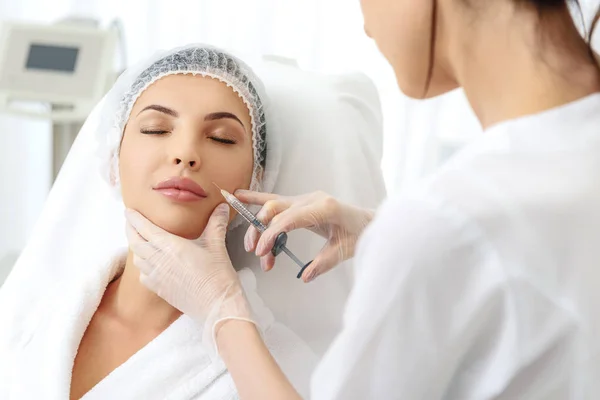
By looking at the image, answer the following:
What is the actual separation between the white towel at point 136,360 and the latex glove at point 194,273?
84mm

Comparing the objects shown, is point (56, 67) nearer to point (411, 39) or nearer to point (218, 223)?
point (218, 223)

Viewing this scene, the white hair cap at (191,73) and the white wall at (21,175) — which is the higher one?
the white hair cap at (191,73)

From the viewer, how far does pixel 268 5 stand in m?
2.21

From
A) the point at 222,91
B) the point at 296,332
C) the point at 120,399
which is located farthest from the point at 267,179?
the point at 120,399

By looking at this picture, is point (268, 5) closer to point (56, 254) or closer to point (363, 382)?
point (56, 254)

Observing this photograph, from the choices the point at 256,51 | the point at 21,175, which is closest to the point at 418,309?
the point at 256,51

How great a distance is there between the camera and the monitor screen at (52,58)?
2.11 metres

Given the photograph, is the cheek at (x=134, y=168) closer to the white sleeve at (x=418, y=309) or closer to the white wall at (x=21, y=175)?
the white sleeve at (x=418, y=309)

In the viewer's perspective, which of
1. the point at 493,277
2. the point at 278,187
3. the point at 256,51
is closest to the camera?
the point at 493,277

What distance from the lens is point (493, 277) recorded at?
0.70 m

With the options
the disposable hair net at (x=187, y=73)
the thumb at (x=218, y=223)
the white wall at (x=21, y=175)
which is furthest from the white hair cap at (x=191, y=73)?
the white wall at (x=21, y=175)

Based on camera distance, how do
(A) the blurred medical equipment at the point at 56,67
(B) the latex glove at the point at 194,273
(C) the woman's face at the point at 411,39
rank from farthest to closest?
(A) the blurred medical equipment at the point at 56,67 < (B) the latex glove at the point at 194,273 < (C) the woman's face at the point at 411,39

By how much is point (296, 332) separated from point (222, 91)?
20.5 inches

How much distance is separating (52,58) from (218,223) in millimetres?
1162
